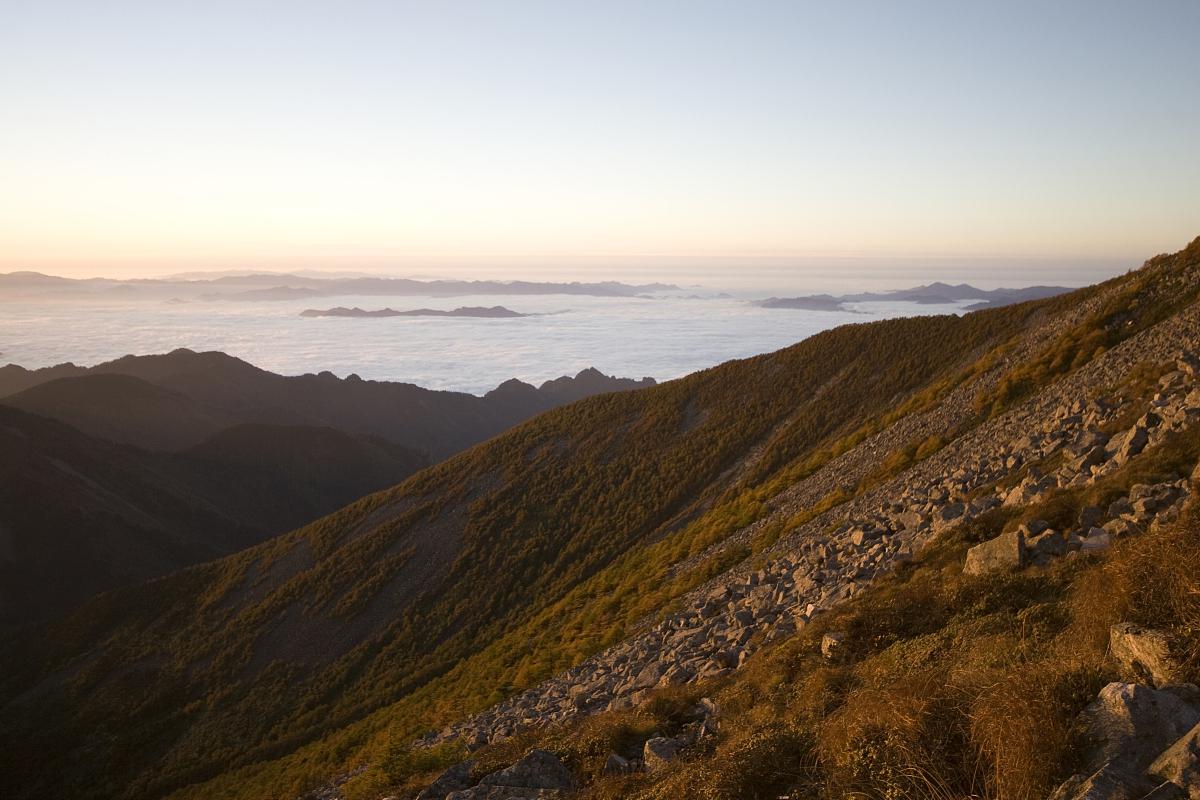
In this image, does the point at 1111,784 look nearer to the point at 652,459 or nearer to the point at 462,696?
the point at 462,696

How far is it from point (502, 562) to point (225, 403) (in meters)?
148

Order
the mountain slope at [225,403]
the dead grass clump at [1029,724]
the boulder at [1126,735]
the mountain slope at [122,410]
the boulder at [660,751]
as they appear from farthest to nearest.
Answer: the mountain slope at [225,403]
the mountain slope at [122,410]
the boulder at [660,751]
the dead grass clump at [1029,724]
the boulder at [1126,735]

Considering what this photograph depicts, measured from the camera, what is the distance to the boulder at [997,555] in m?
9.11

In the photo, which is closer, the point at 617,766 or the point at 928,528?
the point at 617,766

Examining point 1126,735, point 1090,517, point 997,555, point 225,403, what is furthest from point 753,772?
point 225,403

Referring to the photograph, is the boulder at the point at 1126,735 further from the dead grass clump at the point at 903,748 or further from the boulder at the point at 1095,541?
the boulder at the point at 1095,541

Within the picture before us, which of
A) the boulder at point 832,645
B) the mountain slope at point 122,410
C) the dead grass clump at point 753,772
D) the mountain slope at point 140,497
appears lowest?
the mountain slope at point 140,497

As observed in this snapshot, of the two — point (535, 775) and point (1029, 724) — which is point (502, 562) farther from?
point (1029, 724)

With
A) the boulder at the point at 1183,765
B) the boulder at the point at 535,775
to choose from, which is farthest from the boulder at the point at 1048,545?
the boulder at the point at 535,775

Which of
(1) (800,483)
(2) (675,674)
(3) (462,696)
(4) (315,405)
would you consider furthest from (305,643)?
(4) (315,405)

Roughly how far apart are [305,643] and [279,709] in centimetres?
568

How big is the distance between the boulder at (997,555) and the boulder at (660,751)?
5.17 meters

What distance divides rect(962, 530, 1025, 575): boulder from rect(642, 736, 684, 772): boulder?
204 inches

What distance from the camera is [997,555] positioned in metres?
9.42
